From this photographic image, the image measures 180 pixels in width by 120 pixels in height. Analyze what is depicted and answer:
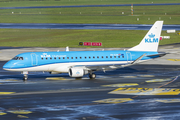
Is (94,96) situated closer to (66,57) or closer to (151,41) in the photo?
(66,57)

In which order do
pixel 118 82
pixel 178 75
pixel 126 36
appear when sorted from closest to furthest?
pixel 118 82 < pixel 178 75 < pixel 126 36

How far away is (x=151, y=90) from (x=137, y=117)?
530 inches

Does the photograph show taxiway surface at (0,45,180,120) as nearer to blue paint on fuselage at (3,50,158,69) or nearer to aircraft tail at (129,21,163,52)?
blue paint on fuselage at (3,50,158,69)

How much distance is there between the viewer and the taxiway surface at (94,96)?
32.8 meters

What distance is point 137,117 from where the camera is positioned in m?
31.7

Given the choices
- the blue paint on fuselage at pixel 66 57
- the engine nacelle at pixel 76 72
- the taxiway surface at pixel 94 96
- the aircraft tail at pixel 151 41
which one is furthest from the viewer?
the aircraft tail at pixel 151 41

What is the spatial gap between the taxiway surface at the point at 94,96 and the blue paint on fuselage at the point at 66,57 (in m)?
2.78

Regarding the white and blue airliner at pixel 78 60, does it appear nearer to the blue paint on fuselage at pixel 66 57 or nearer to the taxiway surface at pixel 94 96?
the blue paint on fuselage at pixel 66 57

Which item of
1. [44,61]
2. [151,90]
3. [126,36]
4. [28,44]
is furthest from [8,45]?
[151,90]

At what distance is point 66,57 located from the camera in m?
53.3

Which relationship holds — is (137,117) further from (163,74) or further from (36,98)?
(163,74)

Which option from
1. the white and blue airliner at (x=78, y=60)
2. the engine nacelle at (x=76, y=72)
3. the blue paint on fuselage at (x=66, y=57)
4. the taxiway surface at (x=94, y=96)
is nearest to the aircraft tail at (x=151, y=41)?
the white and blue airliner at (x=78, y=60)

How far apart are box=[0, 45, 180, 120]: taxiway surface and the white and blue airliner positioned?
183 centimetres

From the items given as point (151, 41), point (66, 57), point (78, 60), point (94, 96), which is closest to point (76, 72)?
point (78, 60)
